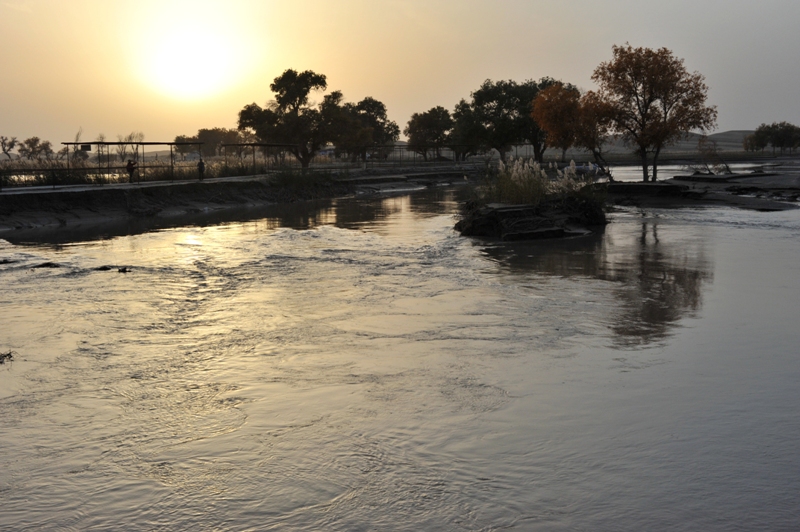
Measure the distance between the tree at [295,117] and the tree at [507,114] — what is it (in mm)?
20366

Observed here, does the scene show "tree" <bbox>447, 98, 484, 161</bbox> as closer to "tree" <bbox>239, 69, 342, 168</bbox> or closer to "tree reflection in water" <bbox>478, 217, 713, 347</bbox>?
"tree" <bbox>239, 69, 342, 168</bbox>

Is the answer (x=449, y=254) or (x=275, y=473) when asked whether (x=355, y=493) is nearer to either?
(x=275, y=473)

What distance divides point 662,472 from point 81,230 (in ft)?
78.0

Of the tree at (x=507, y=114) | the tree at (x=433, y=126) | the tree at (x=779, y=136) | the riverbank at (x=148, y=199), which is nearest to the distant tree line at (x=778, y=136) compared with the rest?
the tree at (x=779, y=136)

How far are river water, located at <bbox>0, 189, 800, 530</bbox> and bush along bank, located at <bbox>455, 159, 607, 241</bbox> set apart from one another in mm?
6102

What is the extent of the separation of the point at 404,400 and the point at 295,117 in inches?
2206

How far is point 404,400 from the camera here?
710 centimetres

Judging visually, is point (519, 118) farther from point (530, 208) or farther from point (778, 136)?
point (778, 136)

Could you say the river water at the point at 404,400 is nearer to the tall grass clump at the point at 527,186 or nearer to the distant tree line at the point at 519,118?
the tall grass clump at the point at 527,186

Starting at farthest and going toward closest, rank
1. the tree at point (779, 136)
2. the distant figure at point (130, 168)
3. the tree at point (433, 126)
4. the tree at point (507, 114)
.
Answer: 1. the tree at point (779, 136)
2. the tree at point (433, 126)
3. the tree at point (507, 114)
4. the distant figure at point (130, 168)

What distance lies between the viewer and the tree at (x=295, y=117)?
60.8 meters

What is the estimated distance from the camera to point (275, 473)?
550 centimetres

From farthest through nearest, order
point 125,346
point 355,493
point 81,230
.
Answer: point 81,230 < point 125,346 < point 355,493

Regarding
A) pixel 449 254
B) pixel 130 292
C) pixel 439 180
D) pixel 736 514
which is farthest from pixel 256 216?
pixel 439 180
